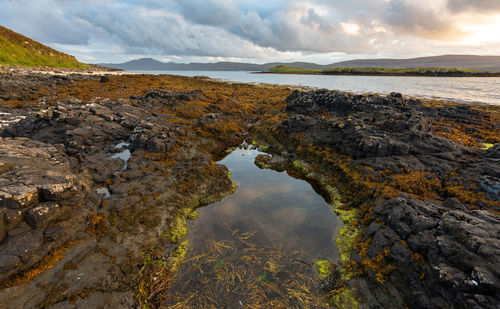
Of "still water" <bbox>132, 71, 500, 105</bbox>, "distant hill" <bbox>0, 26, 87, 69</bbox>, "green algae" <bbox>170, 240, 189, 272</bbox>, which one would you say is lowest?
"green algae" <bbox>170, 240, 189, 272</bbox>

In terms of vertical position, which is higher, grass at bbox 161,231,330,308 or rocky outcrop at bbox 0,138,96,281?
rocky outcrop at bbox 0,138,96,281

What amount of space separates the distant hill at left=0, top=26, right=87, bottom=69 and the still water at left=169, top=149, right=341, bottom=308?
11323 cm

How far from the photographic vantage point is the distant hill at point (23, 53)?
260 feet

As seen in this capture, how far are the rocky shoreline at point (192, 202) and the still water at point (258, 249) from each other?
3.49 ft

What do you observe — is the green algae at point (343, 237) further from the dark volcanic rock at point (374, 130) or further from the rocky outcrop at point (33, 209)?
the rocky outcrop at point (33, 209)

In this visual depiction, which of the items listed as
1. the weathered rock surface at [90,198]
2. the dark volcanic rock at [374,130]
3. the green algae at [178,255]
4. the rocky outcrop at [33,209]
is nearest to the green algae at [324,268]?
the green algae at [178,255]

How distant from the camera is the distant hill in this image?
79.2 m

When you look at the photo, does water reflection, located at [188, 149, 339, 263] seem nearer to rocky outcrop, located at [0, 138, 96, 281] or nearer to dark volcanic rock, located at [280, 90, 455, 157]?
rocky outcrop, located at [0, 138, 96, 281]

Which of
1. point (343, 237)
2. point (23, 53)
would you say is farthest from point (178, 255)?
point (23, 53)

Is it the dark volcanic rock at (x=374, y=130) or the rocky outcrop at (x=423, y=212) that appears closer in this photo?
the rocky outcrop at (x=423, y=212)

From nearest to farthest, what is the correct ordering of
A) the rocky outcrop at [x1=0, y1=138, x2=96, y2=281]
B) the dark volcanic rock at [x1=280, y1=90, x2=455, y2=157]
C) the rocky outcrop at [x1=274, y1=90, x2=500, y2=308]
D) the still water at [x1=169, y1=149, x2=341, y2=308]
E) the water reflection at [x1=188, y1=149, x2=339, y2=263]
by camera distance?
the rocky outcrop at [x1=274, y1=90, x2=500, y2=308], the rocky outcrop at [x1=0, y1=138, x2=96, y2=281], the still water at [x1=169, y1=149, x2=341, y2=308], the water reflection at [x1=188, y1=149, x2=339, y2=263], the dark volcanic rock at [x1=280, y1=90, x2=455, y2=157]

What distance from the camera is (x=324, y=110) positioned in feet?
105

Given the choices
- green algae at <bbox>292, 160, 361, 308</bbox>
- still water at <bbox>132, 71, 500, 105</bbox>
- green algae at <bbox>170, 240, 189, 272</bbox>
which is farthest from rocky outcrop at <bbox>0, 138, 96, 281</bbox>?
still water at <bbox>132, 71, 500, 105</bbox>

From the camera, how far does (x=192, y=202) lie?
14.8 meters
